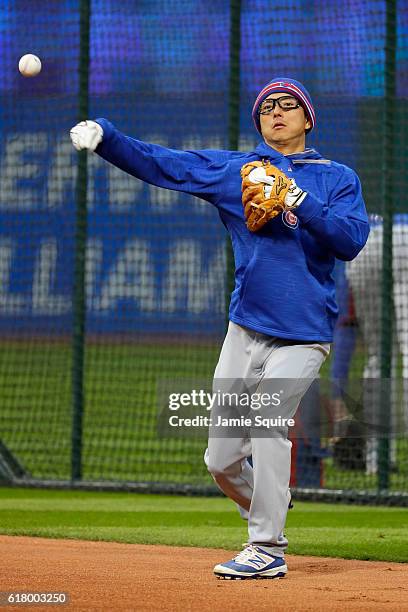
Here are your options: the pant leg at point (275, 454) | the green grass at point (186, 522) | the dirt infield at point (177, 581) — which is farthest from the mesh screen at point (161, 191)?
the pant leg at point (275, 454)

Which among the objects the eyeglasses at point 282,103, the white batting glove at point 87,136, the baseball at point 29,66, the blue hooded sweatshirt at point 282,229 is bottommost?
the blue hooded sweatshirt at point 282,229

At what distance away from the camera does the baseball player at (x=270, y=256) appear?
514cm

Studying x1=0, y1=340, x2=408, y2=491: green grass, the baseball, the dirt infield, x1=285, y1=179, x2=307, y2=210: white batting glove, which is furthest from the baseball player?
x1=0, y1=340, x2=408, y2=491: green grass

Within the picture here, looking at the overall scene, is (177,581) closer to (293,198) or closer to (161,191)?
(293,198)

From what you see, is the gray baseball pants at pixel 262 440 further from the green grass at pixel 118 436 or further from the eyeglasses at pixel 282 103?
the green grass at pixel 118 436

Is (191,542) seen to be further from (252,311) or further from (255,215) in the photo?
(255,215)

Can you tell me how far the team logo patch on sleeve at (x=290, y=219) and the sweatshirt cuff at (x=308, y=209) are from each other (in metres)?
0.08

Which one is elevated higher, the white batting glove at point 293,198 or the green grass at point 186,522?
the white batting glove at point 293,198

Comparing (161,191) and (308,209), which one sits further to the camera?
(161,191)

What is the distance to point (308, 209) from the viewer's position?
5.10 metres

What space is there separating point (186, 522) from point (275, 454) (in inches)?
94.8

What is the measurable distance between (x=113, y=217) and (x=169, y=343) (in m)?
1.64

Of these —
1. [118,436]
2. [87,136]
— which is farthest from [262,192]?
[118,436]

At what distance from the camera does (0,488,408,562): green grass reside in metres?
6.44
